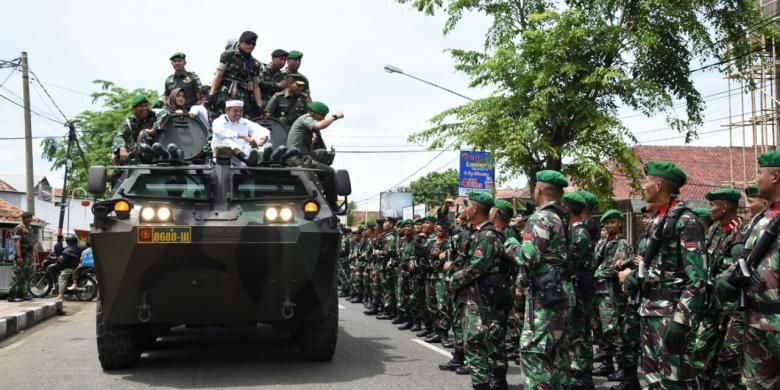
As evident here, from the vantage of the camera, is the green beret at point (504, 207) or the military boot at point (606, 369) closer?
the green beret at point (504, 207)

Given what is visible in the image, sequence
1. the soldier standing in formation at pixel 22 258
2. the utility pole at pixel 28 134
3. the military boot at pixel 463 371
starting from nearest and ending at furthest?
the military boot at pixel 463 371, the soldier standing in formation at pixel 22 258, the utility pole at pixel 28 134

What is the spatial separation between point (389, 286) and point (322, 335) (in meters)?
5.55

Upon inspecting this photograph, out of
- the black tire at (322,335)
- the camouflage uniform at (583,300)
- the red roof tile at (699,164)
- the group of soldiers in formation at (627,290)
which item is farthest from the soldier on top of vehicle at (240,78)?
the red roof tile at (699,164)

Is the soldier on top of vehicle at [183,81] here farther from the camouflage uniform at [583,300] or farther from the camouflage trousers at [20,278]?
the camouflage trousers at [20,278]

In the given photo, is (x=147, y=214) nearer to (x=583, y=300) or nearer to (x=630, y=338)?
(x=583, y=300)

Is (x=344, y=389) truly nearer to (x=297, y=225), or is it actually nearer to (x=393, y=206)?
(x=297, y=225)

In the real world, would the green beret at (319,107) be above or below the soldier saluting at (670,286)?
above

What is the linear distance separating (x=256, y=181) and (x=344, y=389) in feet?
7.05

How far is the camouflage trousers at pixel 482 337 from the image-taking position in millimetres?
6355

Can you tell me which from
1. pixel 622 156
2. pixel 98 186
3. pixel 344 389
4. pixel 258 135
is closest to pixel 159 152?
pixel 98 186

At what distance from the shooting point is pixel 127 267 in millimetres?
6770

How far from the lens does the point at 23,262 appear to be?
51.0ft

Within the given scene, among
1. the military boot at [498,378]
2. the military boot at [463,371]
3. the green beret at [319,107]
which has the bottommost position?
the military boot at [463,371]

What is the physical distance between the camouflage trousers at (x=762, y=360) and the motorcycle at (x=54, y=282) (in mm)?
15008
